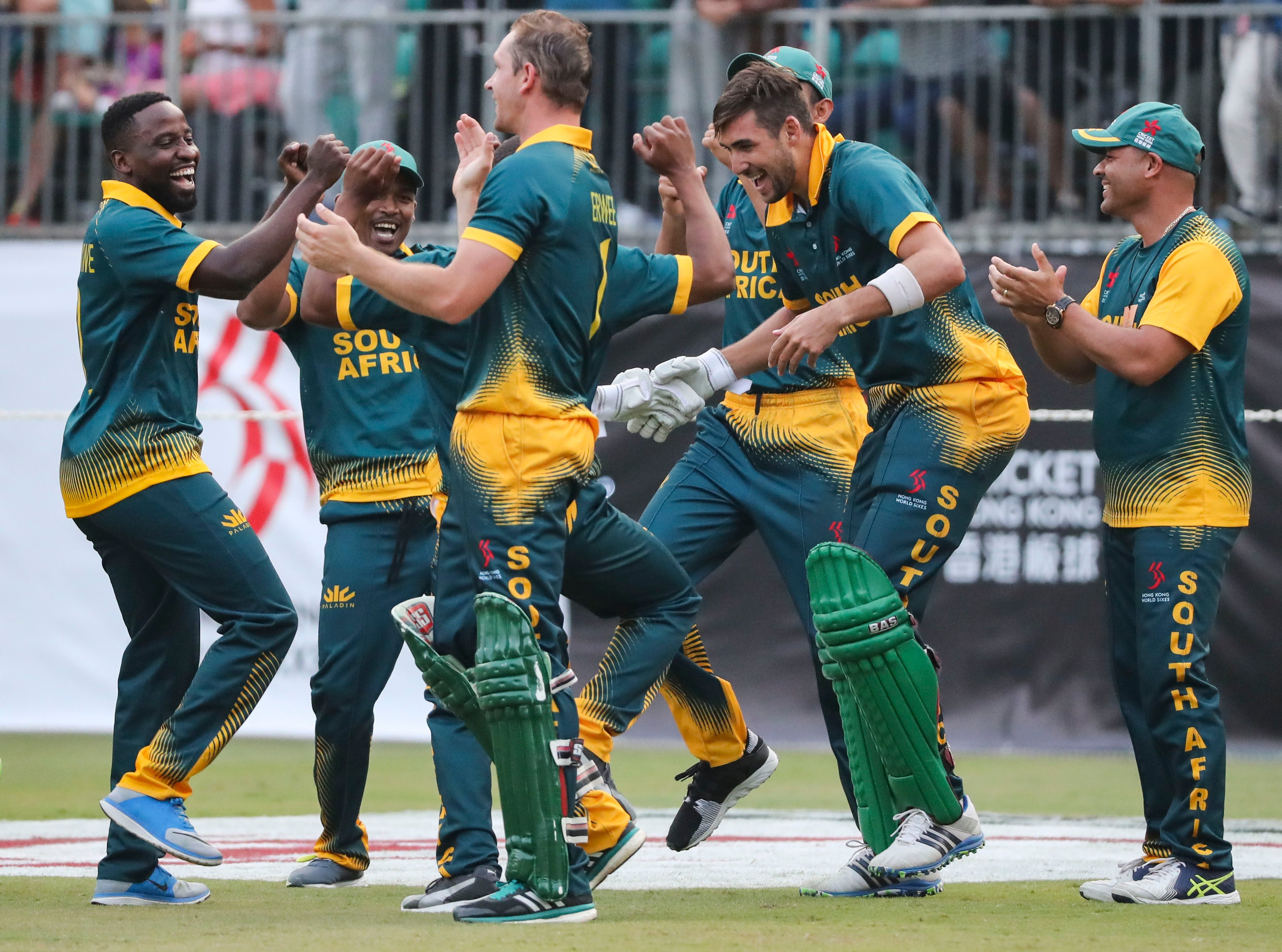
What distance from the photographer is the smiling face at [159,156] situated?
198 inches

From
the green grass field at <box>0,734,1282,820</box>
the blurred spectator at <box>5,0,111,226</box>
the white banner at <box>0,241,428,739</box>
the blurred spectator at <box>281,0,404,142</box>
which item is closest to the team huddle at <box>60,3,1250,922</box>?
the green grass field at <box>0,734,1282,820</box>

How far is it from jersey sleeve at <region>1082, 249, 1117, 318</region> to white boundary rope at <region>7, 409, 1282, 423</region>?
13.2 feet

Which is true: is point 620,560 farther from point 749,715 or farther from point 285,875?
point 749,715

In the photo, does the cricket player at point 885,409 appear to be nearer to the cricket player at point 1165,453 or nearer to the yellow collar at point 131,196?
the cricket player at point 1165,453

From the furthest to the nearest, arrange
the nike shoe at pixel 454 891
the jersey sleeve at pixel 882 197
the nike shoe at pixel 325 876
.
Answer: the nike shoe at pixel 325 876
the jersey sleeve at pixel 882 197
the nike shoe at pixel 454 891

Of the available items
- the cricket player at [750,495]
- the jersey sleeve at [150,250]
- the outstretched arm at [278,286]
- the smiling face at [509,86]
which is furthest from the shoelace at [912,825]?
the jersey sleeve at [150,250]

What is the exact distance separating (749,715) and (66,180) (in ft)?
17.9

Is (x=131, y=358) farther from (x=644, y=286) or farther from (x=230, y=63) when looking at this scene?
(x=230, y=63)

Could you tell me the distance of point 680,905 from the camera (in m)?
4.60

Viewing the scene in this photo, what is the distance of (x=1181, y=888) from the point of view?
471 cm

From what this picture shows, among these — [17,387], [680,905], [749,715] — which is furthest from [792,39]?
[680,905]

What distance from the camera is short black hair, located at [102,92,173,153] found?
16.5ft

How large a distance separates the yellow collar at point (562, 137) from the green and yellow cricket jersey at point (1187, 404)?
5.30 ft

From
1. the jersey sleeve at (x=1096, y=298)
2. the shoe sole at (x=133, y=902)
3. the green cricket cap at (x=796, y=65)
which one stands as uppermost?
the green cricket cap at (x=796, y=65)
